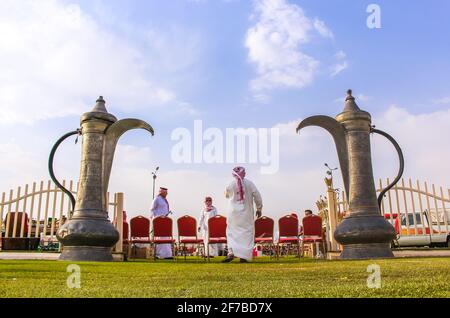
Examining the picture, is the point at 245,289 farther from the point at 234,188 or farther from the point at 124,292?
the point at 234,188

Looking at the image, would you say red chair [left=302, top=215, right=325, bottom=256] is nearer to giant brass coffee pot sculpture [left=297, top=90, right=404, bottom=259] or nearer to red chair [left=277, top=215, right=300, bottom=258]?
red chair [left=277, top=215, right=300, bottom=258]

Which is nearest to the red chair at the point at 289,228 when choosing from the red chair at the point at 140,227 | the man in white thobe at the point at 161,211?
the red chair at the point at 140,227

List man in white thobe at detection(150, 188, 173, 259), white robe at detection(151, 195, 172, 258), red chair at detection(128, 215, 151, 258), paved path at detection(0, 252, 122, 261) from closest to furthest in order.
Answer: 1. paved path at detection(0, 252, 122, 261)
2. red chair at detection(128, 215, 151, 258)
3. man in white thobe at detection(150, 188, 173, 259)
4. white robe at detection(151, 195, 172, 258)

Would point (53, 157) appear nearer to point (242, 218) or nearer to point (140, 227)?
point (140, 227)

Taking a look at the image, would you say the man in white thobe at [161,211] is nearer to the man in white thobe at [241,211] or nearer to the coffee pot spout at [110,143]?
the man in white thobe at [241,211]

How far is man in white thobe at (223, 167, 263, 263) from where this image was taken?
328 inches

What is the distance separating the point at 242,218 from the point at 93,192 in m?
3.10

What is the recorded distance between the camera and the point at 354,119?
819 cm

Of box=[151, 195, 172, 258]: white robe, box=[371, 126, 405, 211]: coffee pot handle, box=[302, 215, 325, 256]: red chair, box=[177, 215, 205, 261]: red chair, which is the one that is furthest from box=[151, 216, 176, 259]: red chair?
box=[371, 126, 405, 211]: coffee pot handle

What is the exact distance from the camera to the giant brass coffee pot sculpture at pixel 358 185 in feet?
24.9

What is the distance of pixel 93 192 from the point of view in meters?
7.92

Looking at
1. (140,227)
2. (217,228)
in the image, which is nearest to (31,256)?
(140,227)

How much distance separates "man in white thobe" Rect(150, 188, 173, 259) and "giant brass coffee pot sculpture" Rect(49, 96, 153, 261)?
365 cm

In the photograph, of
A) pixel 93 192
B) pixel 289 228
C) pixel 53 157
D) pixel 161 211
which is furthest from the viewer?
pixel 161 211
